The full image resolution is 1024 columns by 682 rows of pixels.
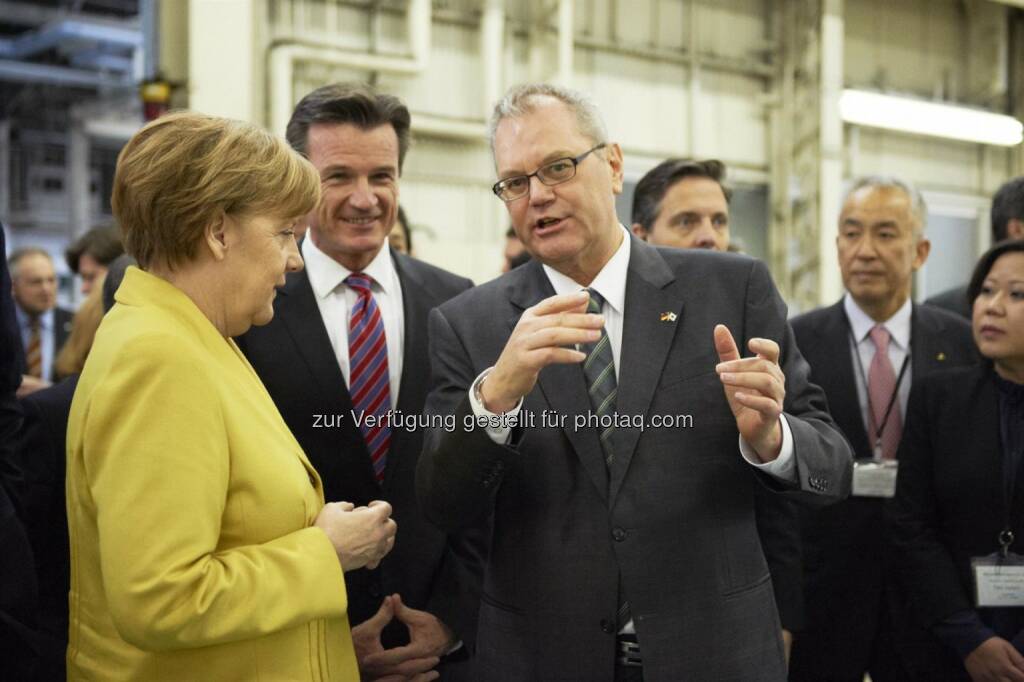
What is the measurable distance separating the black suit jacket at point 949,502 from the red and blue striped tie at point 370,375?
53.3 inches

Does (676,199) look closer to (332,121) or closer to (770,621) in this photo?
(332,121)

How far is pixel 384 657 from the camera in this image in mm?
2023

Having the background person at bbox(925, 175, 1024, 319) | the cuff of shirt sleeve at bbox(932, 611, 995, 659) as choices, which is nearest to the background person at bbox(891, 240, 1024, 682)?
the cuff of shirt sleeve at bbox(932, 611, 995, 659)

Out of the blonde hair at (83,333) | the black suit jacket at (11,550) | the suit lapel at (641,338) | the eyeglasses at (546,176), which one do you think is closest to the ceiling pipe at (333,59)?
the blonde hair at (83,333)

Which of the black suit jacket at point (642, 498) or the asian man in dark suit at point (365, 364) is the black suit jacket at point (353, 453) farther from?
the black suit jacket at point (642, 498)

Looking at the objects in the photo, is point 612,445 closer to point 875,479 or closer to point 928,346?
point 875,479

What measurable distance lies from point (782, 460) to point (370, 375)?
3.11ft

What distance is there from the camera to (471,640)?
2.16m

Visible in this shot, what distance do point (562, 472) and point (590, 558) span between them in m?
0.16

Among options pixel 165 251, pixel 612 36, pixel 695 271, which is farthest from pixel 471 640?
pixel 612 36

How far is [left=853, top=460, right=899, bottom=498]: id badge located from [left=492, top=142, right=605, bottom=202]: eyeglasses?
1.31 metres

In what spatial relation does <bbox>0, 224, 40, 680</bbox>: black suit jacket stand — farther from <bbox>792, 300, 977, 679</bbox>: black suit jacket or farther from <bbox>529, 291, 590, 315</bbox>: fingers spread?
<bbox>792, 300, 977, 679</bbox>: black suit jacket

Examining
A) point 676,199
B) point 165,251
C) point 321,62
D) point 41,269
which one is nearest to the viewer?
point 165,251

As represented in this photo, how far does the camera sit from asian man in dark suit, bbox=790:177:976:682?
2.70 metres
